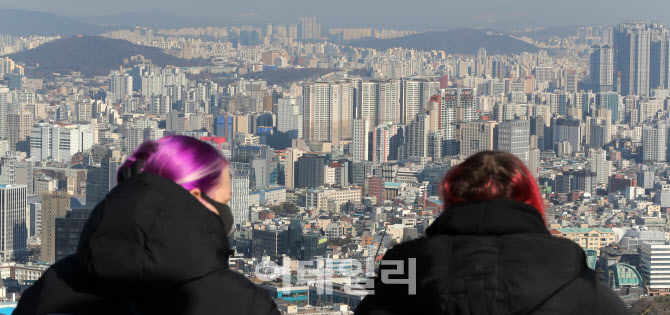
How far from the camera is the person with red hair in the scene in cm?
51

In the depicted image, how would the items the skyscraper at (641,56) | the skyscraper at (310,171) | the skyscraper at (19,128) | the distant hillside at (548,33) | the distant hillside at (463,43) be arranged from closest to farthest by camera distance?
the skyscraper at (310,171) < the skyscraper at (19,128) < the skyscraper at (641,56) < the distant hillside at (463,43) < the distant hillside at (548,33)

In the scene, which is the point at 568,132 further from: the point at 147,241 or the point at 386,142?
the point at 147,241

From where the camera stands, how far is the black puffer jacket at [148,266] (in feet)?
1.75

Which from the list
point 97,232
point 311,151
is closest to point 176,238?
point 97,232

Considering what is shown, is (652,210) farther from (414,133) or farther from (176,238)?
(176,238)

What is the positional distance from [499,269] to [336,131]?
20622 mm

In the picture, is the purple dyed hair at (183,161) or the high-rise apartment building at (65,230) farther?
the high-rise apartment building at (65,230)

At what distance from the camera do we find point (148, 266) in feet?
1.75

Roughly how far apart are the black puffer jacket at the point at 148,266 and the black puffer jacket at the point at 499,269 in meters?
0.11

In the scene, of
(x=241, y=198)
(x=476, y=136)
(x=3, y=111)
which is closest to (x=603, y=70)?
(x=476, y=136)

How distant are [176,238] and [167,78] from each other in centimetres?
3008

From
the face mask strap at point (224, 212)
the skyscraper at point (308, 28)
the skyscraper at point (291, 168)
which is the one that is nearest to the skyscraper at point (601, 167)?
the skyscraper at point (291, 168)

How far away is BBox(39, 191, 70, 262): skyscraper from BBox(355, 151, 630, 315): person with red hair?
7.74 m

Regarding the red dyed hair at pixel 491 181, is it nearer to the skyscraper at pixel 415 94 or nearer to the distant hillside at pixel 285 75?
the skyscraper at pixel 415 94
